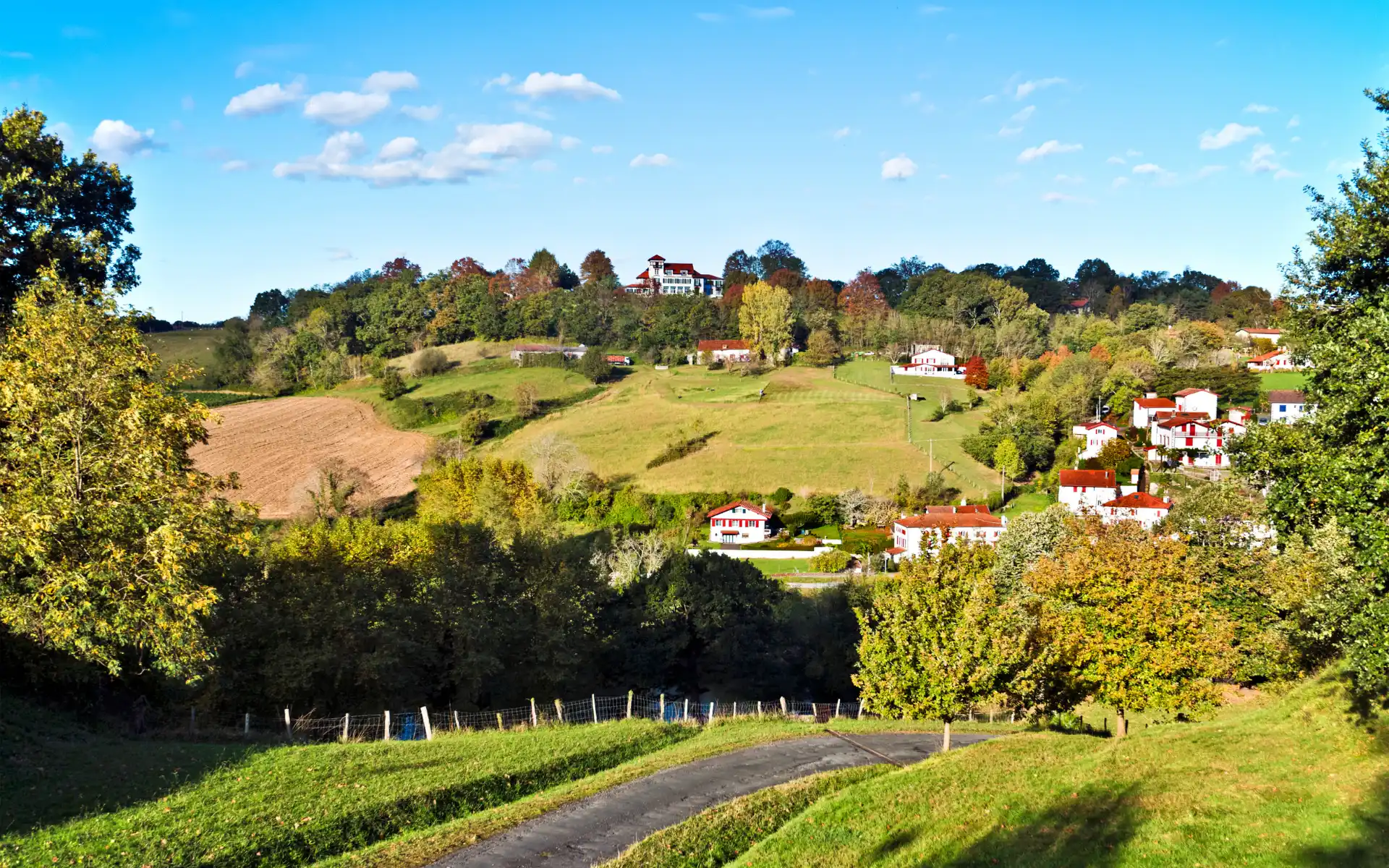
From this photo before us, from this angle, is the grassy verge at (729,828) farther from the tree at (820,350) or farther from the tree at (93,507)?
the tree at (820,350)

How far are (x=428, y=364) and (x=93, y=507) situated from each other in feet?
346

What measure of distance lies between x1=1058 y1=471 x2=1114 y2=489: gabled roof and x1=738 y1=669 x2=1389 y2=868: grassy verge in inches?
2064

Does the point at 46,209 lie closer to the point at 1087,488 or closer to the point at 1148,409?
the point at 1087,488

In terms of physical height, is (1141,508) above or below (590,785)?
above

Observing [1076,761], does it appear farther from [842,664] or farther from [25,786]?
[842,664]

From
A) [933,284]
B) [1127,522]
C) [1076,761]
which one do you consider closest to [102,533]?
[1076,761]

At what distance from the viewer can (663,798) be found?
18094mm

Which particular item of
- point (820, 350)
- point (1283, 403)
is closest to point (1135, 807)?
point (1283, 403)

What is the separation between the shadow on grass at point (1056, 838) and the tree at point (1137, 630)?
8.14 metres

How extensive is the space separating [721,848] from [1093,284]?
185 metres

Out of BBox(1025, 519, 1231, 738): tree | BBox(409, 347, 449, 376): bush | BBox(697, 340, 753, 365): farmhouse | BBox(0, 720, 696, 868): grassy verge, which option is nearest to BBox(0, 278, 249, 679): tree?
BBox(0, 720, 696, 868): grassy verge

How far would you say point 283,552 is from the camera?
31.6 m

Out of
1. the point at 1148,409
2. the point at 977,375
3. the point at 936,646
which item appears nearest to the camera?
the point at 936,646

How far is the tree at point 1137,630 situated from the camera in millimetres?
23000
